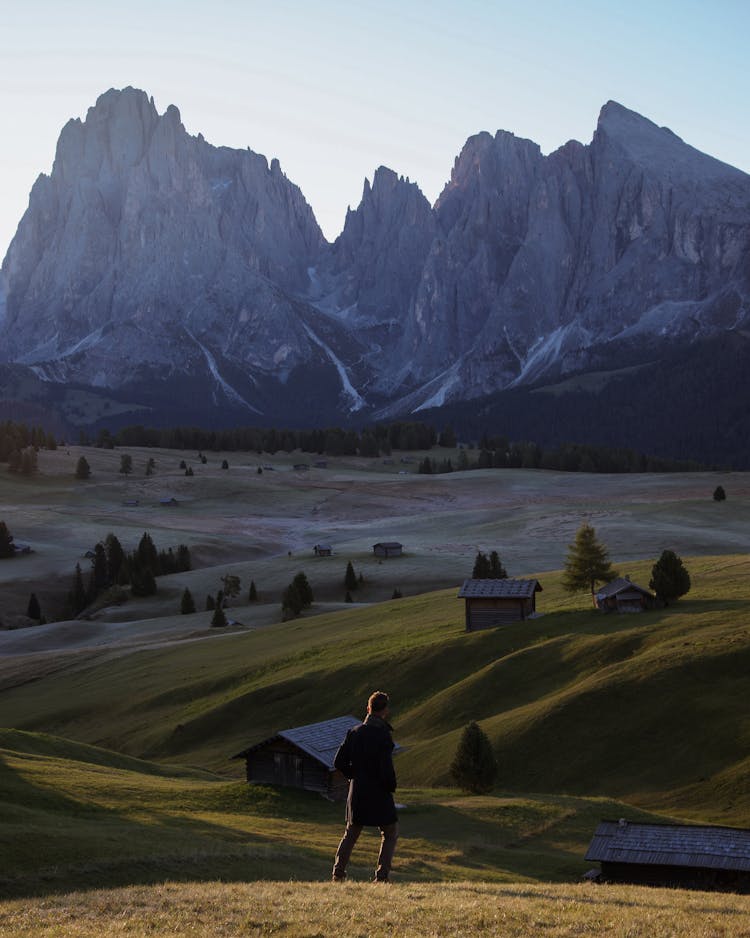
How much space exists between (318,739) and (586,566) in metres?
37.9

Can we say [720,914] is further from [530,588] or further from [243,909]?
[530,588]

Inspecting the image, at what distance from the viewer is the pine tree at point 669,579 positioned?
7131 cm

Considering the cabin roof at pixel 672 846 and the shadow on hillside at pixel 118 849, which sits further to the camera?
the cabin roof at pixel 672 846

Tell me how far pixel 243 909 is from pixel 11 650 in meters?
91.0

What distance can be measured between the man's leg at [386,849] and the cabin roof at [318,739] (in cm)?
2364

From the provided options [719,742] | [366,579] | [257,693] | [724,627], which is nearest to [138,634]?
[366,579]

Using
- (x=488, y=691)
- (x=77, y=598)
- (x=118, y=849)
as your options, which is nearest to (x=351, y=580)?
(x=77, y=598)

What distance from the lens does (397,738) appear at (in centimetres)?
5984

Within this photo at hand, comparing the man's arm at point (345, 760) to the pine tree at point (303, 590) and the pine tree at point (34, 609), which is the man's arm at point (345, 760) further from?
the pine tree at point (34, 609)

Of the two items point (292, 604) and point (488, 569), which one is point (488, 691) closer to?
point (292, 604)

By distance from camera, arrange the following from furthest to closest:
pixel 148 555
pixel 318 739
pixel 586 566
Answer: pixel 148 555 < pixel 586 566 < pixel 318 739

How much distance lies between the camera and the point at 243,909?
19.2 m

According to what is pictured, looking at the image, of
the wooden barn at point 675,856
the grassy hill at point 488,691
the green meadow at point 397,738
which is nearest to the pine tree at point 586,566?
the grassy hill at point 488,691

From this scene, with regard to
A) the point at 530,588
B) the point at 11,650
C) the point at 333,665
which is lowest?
the point at 11,650
